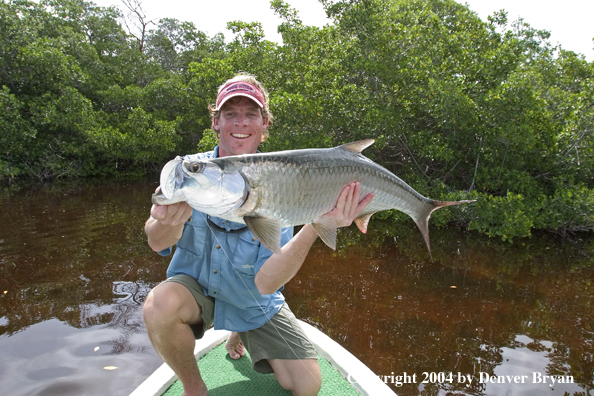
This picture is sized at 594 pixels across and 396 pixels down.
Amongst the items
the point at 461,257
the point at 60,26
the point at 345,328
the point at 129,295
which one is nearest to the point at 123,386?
the point at 129,295

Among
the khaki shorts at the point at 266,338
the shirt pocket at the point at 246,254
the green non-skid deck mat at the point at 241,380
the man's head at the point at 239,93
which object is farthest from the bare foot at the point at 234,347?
the man's head at the point at 239,93

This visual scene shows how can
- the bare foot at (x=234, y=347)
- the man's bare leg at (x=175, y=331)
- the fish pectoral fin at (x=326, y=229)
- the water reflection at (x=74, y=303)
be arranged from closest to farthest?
the fish pectoral fin at (x=326, y=229) → the man's bare leg at (x=175, y=331) → the bare foot at (x=234, y=347) → the water reflection at (x=74, y=303)

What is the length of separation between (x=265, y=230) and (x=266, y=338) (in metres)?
1.14

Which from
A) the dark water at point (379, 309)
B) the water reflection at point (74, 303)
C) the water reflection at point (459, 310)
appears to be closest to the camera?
the water reflection at point (74, 303)

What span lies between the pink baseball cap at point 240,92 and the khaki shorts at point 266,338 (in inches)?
52.2

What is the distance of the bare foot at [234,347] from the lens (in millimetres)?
3100

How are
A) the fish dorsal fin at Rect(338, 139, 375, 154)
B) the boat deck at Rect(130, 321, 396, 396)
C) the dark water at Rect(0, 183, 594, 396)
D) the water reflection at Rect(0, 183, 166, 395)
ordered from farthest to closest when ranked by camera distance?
the dark water at Rect(0, 183, 594, 396) → the water reflection at Rect(0, 183, 166, 395) → the boat deck at Rect(130, 321, 396, 396) → the fish dorsal fin at Rect(338, 139, 375, 154)

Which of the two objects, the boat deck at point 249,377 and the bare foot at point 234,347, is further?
the bare foot at point 234,347

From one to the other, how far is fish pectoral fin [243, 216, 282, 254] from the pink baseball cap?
113 centimetres

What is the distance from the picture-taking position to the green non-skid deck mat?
8.87ft
